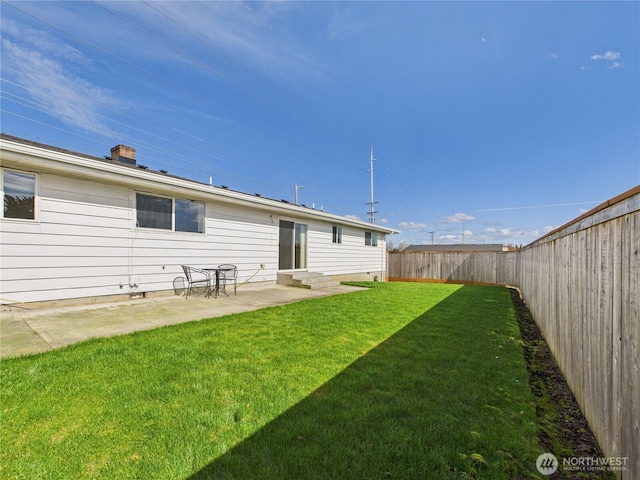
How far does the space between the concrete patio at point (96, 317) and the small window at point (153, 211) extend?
5.73 ft

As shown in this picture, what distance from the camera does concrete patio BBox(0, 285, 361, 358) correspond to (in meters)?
3.56

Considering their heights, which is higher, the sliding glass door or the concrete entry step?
the sliding glass door

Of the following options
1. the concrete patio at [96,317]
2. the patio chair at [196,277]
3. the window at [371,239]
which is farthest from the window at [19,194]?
the window at [371,239]

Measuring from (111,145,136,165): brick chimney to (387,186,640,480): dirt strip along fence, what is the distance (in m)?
9.74

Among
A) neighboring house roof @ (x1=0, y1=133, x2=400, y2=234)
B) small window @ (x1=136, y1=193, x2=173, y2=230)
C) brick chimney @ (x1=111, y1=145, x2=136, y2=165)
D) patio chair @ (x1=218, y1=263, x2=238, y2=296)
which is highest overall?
brick chimney @ (x1=111, y1=145, x2=136, y2=165)

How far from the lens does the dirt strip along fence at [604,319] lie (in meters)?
1.49

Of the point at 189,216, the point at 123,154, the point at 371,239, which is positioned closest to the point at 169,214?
the point at 189,216

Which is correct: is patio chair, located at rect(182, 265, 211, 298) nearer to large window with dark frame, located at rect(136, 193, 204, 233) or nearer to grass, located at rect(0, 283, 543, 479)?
large window with dark frame, located at rect(136, 193, 204, 233)

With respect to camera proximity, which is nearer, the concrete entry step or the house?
the house

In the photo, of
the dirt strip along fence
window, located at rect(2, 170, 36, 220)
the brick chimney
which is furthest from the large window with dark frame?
the dirt strip along fence

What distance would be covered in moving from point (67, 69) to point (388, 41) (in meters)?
11.3

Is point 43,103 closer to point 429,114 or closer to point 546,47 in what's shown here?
point 546,47

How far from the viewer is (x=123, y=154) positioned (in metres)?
8.20

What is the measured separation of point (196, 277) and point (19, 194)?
3820 millimetres
